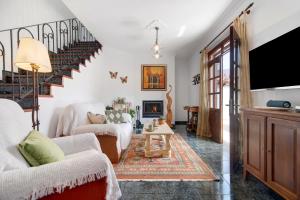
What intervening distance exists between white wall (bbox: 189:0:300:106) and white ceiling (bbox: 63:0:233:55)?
0.65m

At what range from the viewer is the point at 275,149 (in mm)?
1783

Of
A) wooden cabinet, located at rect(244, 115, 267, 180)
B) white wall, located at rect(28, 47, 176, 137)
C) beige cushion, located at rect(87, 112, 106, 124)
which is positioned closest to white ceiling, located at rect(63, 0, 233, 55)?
white wall, located at rect(28, 47, 176, 137)

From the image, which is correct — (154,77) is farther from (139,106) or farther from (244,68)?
(244,68)

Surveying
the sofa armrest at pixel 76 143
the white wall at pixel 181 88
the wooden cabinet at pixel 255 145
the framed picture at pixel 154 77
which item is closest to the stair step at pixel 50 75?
the sofa armrest at pixel 76 143

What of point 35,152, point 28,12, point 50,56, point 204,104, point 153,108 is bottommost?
point 35,152

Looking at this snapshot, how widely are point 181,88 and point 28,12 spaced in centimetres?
519

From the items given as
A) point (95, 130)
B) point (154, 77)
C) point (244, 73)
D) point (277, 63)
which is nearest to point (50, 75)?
point (95, 130)

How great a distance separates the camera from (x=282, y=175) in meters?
1.68

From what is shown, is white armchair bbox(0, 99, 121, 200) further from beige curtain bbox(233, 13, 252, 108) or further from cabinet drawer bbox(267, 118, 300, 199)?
beige curtain bbox(233, 13, 252, 108)

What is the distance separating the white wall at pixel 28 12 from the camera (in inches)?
137

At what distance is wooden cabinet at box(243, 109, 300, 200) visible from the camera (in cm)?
155

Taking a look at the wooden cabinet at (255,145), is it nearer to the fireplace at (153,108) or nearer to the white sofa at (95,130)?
the white sofa at (95,130)

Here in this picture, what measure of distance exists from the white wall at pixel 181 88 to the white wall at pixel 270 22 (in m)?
3.91

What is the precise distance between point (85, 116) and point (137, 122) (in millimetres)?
3061
